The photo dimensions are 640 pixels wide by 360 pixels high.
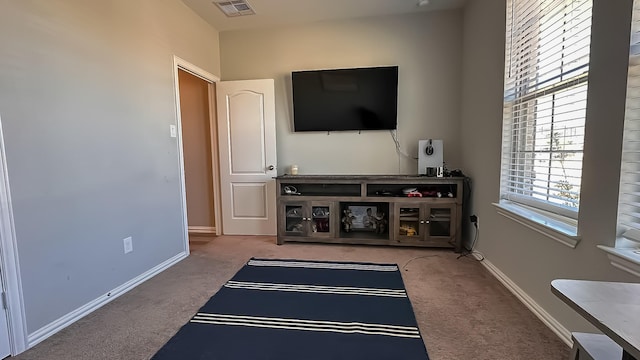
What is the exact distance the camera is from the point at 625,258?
4.02 feet

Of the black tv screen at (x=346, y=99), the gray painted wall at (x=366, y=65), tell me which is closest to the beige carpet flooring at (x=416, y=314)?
the gray painted wall at (x=366, y=65)

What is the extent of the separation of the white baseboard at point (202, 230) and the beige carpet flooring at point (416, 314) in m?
1.01

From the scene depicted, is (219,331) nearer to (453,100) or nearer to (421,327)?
(421,327)

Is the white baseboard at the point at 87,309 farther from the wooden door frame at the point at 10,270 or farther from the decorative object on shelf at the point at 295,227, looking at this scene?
the decorative object on shelf at the point at 295,227

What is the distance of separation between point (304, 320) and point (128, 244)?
1579mm

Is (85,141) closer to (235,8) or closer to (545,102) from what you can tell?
(235,8)

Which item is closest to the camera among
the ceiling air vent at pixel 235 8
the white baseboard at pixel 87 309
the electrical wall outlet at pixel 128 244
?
the white baseboard at pixel 87 309

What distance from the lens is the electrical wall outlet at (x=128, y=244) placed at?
2.33 m

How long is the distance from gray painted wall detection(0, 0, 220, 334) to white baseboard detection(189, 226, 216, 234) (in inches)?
46.1

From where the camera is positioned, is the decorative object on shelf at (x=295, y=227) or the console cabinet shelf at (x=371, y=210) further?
the decorative object on shelf at (x=295, y=227)

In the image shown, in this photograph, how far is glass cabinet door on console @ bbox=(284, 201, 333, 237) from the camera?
3.40 m

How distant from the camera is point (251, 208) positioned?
3828 mm

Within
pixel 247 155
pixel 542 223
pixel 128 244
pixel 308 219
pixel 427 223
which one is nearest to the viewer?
pixel 542 223

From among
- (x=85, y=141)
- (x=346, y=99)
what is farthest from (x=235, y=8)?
(x=85, y=141)
